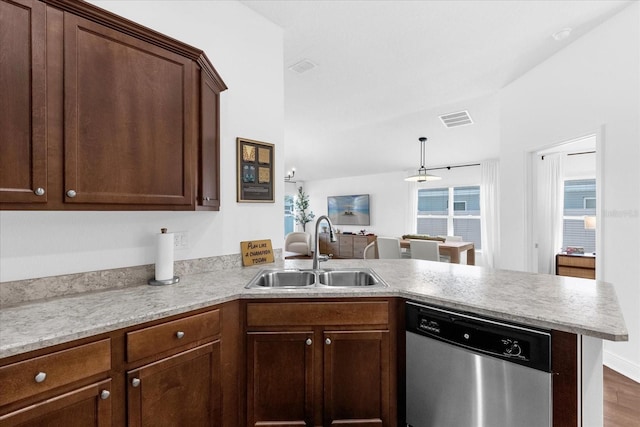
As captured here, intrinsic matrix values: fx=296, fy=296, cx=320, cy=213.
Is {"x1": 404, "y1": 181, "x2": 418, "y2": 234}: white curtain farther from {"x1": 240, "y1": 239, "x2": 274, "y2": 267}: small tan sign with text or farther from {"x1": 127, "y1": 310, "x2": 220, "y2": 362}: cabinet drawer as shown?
{"x1": 127, "y1": 310, "x2": 220, "y2": 362}: cabinet drawer

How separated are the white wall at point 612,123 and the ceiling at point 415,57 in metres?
0.18

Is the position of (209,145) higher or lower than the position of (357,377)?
higher

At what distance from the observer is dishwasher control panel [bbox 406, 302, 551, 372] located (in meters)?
1.18

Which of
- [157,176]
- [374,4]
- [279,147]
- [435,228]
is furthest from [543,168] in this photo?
[157,176]

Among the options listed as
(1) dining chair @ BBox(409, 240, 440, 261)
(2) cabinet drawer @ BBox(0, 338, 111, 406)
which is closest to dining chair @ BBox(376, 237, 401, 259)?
(1) dining chair @ BBox(409, 240, 440, 261)

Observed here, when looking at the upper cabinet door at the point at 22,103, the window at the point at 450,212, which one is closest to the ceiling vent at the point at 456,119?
the window at the point at 450,212

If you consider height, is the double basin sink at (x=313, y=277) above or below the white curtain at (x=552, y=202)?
below

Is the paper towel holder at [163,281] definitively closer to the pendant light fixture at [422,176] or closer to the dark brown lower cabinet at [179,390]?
the dark brown lower cabinet at [179,390]

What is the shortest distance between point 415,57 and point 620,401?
125 inches

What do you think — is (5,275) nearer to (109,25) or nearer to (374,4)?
(109,25)

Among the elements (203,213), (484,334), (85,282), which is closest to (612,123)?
(484,334)

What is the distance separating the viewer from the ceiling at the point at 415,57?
224cm

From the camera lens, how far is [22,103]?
1.12 m

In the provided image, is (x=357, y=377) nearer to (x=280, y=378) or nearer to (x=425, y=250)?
(x=280, y=378)
